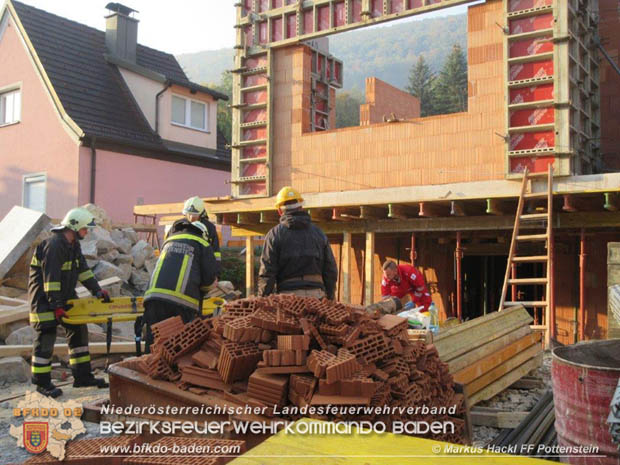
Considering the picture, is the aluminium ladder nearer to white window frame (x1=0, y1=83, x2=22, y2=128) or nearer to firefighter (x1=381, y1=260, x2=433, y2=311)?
firefighter (x1=381, y1=260, x2=433, y2=311)

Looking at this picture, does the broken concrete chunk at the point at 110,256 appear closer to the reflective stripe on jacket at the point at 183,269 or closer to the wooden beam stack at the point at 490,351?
the reflective stripe on jacket at the point at 183,269

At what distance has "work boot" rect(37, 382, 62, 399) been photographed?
609 centimetres

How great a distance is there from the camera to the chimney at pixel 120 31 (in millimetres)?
21547

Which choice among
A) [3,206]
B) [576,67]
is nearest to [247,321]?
[576,67]

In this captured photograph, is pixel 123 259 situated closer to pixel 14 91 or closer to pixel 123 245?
pixel 123 245

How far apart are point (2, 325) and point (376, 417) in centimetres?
678

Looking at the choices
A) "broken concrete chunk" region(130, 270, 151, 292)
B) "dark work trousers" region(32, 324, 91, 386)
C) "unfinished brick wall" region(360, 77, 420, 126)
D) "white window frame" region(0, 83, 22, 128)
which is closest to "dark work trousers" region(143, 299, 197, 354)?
"dark work trousers" region(32, 324, 91, 386)

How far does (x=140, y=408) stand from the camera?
407cm

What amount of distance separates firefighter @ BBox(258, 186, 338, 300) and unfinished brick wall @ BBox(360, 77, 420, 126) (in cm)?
898

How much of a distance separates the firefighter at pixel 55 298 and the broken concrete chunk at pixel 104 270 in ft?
13.7

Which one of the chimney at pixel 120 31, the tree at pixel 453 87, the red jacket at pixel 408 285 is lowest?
the red jacket at pixel 408 285

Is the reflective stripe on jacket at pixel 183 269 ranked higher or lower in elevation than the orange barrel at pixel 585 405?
higher

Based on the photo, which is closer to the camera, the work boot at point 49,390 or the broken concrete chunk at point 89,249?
the work boot at point 49,390

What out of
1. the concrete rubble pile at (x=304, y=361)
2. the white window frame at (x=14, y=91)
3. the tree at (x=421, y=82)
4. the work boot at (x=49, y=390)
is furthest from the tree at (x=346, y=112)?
the concrete rubble pile at (x=304, y=361)
